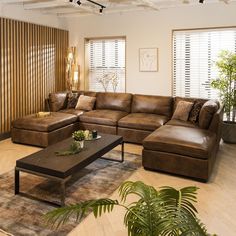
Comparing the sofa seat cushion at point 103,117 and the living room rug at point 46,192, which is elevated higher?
the sofa seat cushion at point 103,117

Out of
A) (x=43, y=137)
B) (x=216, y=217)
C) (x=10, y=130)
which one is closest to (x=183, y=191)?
(x=216, y=217)

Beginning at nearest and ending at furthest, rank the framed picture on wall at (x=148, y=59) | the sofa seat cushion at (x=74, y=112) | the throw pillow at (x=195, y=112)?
the throw pillow at (x=195, y=112) → the sofa seat cushion at (x=74, y=112) → the framed picture on wall at (x=148, y=59)

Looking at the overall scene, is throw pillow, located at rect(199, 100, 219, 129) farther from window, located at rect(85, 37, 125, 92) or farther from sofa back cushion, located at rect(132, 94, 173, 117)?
window, located at rect(85, 37, 125, 92)

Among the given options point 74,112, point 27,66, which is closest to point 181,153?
point 74,112

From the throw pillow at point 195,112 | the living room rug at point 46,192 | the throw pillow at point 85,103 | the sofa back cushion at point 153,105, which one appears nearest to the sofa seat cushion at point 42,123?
the throw pillow at point 85,103

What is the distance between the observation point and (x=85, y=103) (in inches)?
236

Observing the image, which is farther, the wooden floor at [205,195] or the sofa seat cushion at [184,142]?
the sofa seat cushion at [184,142]

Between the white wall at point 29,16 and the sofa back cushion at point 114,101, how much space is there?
2182 millimetres

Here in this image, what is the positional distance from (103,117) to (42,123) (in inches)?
47.0

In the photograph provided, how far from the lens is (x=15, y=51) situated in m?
5.50

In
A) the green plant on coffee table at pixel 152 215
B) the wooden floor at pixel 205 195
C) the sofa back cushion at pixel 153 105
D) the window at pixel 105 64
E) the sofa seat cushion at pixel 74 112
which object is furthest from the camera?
the window at pixel 105 64

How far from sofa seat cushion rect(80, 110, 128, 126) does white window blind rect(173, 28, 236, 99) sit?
154 centimetres

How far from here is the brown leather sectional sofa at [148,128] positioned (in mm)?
3580

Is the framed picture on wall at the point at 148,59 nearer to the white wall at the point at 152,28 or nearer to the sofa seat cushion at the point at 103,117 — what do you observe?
the white wall at the point at 152,28
